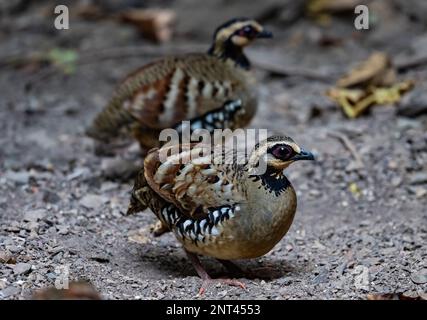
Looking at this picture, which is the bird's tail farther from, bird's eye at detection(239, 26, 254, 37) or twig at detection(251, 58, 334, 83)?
twig at detection(251, 58, 334, 83)

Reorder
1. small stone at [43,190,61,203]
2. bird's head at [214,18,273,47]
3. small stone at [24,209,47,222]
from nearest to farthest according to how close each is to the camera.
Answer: small stone at [24,209,47,222]
small stone at [43,190,61,203]
bird's head at [214,18,273,47]

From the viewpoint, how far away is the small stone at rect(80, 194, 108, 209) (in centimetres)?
684

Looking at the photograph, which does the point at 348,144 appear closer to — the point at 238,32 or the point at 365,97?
the point at 365,97

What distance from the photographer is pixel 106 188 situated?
730cm

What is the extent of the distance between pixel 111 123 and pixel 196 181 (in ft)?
7.48

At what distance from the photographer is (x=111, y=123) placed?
7344 mm

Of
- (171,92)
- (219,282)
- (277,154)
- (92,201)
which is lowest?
(219,282)

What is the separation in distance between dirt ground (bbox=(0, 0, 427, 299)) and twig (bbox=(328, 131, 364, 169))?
0.04 m

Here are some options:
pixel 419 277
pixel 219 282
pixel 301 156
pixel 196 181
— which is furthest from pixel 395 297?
pixel 196 181

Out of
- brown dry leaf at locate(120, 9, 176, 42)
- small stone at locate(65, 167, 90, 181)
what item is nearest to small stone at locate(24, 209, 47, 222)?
small stone at locate(65, 167, 90, 181)
